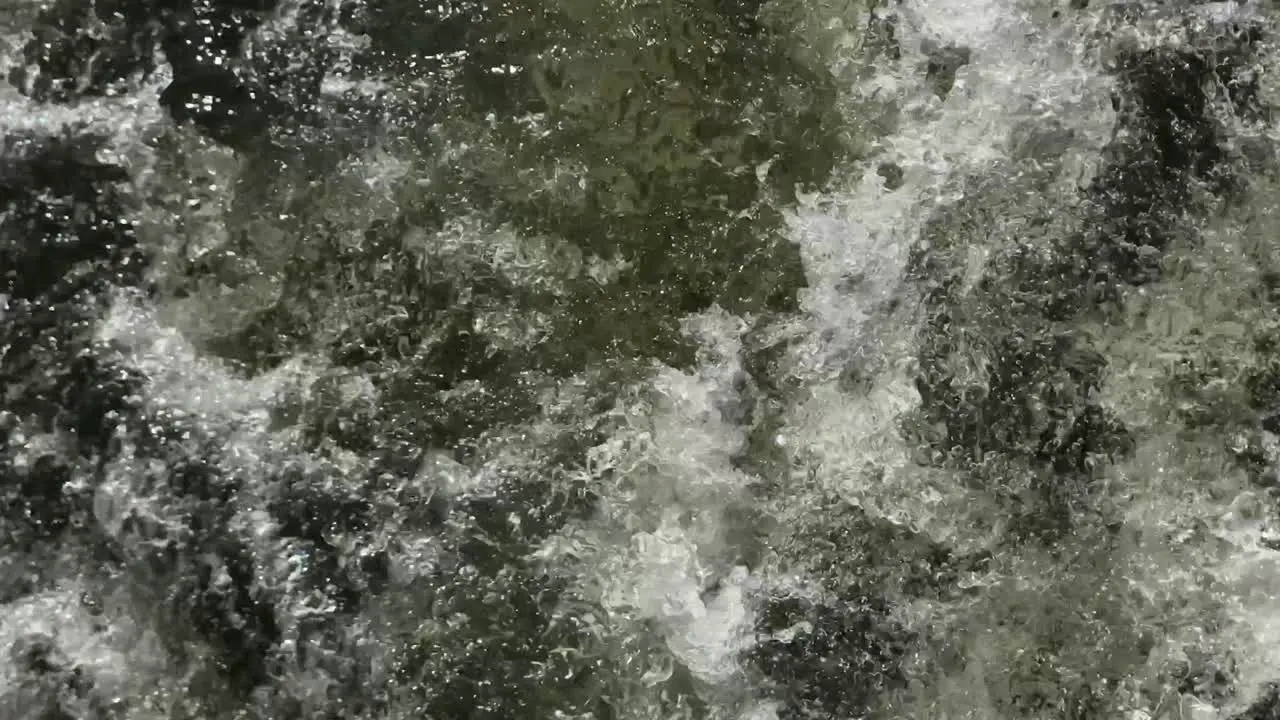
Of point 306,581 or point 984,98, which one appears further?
point 984,98

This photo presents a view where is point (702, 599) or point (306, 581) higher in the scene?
point (702, 599)

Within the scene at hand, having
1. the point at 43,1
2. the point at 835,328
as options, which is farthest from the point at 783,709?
the point at 43,1

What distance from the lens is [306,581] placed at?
1913 mm

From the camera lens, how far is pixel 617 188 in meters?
2.04

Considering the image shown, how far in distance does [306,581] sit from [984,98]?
1.68 m

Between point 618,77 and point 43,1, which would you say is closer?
point 43,1

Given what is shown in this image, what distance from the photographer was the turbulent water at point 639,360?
191 centimetres

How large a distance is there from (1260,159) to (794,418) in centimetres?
113

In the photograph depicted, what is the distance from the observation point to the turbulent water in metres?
1.91

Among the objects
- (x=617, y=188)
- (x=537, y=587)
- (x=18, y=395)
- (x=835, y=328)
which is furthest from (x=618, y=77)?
(x=18, y=395)

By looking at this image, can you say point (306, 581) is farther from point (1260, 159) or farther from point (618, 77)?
point (1260, 159)

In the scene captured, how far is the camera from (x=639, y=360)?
2.02 m

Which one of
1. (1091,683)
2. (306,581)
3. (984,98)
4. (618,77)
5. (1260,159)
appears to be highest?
(1260,159)

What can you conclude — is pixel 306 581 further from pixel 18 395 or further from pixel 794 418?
pixel 794 418
